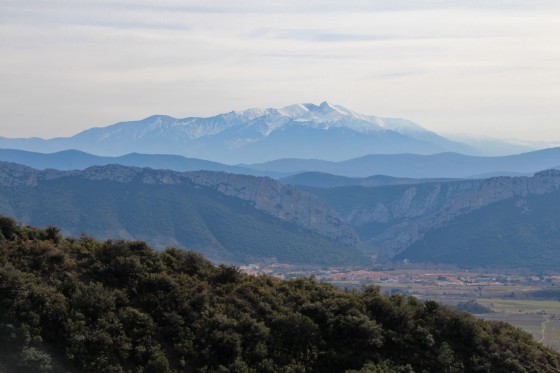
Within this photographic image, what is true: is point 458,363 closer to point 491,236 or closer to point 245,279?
point 245,279

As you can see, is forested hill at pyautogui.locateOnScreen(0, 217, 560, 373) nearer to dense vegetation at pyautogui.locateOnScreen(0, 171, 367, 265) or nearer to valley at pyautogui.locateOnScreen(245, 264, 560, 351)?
valley at pyautogui.locateOnScreen(245, 264, 560, 351)

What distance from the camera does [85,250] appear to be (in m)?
27.3

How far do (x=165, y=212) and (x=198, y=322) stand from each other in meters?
155

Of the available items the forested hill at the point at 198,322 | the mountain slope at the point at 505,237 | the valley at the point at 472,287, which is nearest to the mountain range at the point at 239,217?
the mountain slope at the point at 505,237

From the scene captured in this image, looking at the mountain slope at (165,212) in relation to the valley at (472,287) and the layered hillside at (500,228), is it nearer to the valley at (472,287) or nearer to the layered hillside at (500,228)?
the valley at (472,287)

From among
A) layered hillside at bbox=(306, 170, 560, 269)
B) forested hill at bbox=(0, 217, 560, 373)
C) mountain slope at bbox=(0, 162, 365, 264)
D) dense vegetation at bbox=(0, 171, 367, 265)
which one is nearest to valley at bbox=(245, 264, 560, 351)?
layered hillside at bbox=(306, 170, 560, 269)

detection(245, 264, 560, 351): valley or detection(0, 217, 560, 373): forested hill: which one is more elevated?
detection(0, 217, 560, 373): forested hill

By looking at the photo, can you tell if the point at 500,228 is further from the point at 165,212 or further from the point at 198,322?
the point at 198,322

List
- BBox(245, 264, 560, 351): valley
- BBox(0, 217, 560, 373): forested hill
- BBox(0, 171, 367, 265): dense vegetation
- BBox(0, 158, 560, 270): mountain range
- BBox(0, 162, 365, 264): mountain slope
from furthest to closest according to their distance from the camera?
1. BBox(0, 158, 560, 270): mountain range
2. BBox(0, 162, 365, 264): mountain slope
3. BBox(0, 171, 367, 265): dense vegetation
4. BBox(245, 264, 560, 351): valley
5. BBox(0, 217, 560, 373): forested hill

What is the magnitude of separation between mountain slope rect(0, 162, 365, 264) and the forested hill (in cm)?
12831

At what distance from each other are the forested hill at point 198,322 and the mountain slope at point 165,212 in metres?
128

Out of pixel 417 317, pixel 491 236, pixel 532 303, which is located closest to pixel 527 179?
pixel 491 236

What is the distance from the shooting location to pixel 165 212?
584 feet

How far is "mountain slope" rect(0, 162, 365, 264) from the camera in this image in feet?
540
